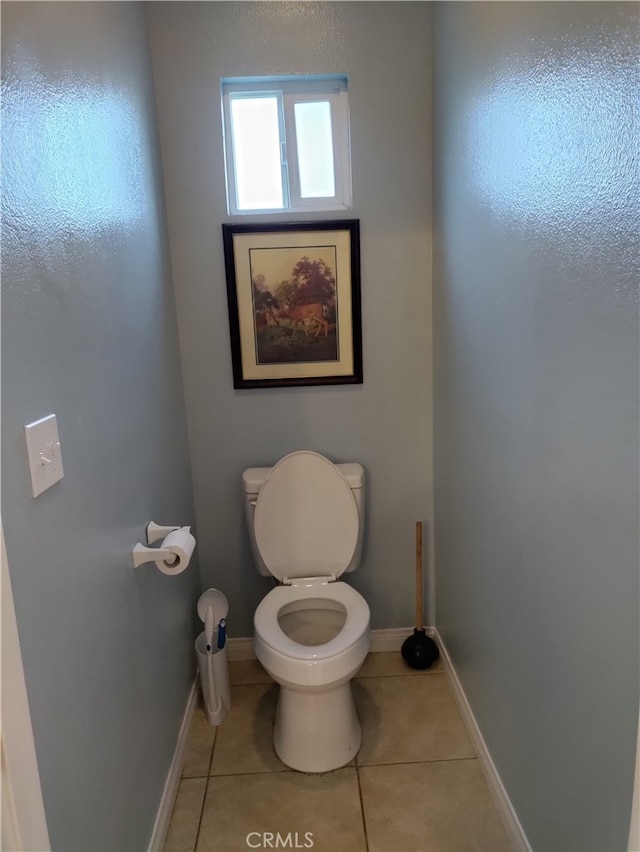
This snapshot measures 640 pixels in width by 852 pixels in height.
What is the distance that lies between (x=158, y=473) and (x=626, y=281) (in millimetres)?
1325

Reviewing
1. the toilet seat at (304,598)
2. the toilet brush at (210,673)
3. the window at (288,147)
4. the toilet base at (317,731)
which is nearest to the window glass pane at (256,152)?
the window at (288,147)

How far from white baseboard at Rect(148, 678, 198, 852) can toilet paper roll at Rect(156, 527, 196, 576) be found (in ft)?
2.21

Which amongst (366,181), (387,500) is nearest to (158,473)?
(387,500)

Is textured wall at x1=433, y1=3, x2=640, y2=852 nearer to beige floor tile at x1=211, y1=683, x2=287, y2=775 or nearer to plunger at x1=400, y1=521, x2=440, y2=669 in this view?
plunger at x1=400, y1=521, x2=440, y2=669

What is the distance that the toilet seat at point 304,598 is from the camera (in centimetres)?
173

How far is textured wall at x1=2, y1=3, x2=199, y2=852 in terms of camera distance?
3.03 feet

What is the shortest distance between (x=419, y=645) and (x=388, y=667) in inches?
6.2

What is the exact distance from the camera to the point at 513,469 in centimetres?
143

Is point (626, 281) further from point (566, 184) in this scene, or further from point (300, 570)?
point (300, 570)

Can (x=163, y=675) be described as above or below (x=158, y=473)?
below

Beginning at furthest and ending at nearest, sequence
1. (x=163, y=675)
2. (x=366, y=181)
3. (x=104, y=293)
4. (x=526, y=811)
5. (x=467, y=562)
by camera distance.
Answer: (x=366, y=181) → (x=467, y=562) → (x=163, y=675) → (x=526, y=811) → (x=104, y=293)

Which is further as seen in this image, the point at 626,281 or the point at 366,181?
the point at 366,181

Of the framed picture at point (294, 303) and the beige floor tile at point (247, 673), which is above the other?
the framed picture at point (294, 303)

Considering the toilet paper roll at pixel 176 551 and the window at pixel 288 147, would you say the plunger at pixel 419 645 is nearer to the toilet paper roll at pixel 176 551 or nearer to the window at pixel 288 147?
the toilet paper roll at pixel 176 551
